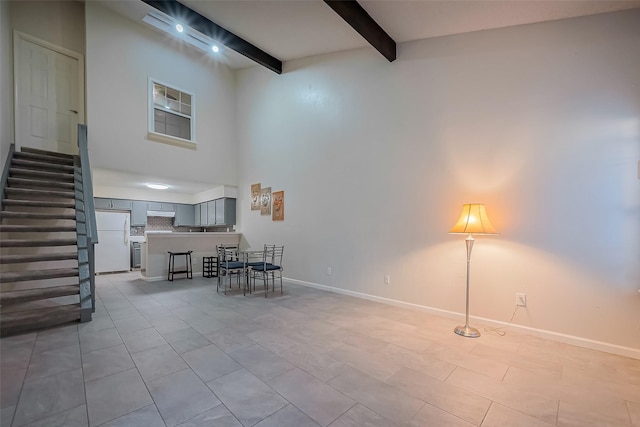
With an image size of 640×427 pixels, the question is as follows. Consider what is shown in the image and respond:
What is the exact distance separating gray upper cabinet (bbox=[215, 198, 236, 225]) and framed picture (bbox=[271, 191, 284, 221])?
1.49m

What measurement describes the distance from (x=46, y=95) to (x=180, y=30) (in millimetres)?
2576

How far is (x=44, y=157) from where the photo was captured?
4469mm

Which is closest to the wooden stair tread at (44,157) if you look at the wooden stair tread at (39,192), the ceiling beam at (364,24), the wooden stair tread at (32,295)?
the wooden stair tread at (39,192)

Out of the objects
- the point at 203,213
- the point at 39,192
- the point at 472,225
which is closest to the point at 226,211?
the point at 203,213

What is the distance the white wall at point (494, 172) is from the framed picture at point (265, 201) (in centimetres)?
118

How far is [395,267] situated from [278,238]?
2.53 m

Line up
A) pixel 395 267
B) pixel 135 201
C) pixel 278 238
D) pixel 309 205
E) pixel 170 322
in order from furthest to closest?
pixel 135 201
pixel 278 238
pixel 309 205
pixel 395 267
pixel 170 322

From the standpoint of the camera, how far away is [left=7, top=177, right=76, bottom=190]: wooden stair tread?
389 cm

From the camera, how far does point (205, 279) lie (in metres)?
5.63

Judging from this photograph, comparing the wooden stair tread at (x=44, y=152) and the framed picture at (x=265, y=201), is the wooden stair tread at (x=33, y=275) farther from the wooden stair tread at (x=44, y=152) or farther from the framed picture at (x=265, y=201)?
the framed picture at (x=265, y=201)

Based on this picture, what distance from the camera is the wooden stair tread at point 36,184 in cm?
389

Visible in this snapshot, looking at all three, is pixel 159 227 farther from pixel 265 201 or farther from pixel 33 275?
pixel 33 275

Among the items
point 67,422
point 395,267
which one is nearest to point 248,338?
point 67,422

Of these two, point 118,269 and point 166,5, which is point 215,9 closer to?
point 166,5
